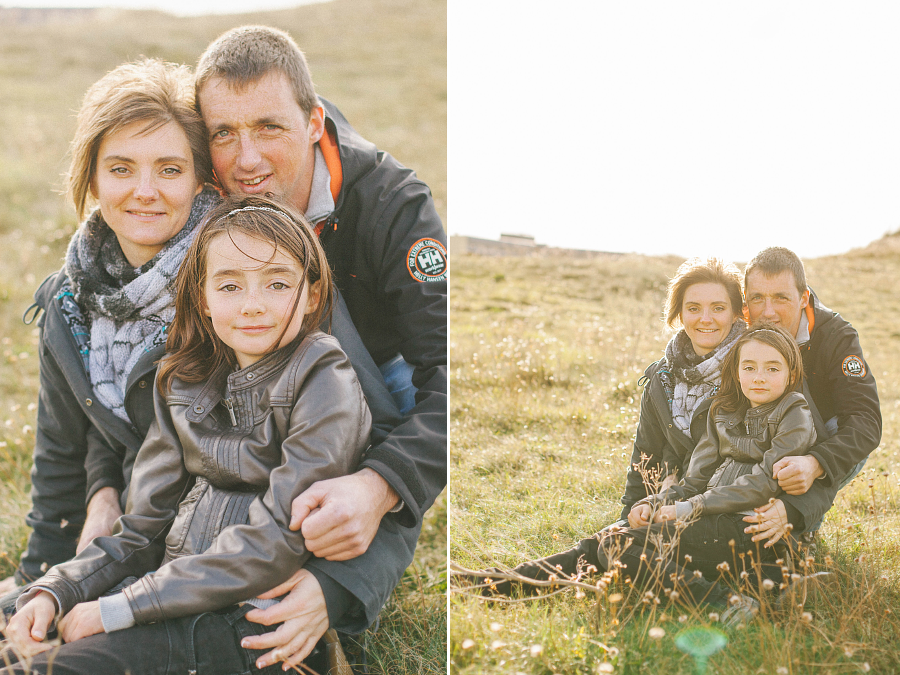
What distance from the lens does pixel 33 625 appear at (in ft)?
8.10

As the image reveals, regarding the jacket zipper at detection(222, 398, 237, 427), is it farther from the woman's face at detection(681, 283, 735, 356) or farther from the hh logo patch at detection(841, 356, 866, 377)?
the hh logo patch at detection(841, 356, 866, 377)

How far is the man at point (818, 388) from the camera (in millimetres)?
2805

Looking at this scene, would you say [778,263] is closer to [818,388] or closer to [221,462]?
[818,388]

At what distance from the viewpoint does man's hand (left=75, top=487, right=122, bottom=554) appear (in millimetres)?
3059

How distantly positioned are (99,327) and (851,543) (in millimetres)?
3573

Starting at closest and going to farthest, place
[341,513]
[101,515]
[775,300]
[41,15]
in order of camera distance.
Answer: [341,513] < [775,300] < [101,515] < [41,15]

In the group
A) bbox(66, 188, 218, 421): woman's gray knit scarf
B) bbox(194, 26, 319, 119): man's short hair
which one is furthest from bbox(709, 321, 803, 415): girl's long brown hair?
bbox(66, 188, 218, 421): woman's gray knit scarf

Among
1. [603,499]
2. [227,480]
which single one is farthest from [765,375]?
[227,480]

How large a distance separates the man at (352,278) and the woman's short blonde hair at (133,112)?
8cm

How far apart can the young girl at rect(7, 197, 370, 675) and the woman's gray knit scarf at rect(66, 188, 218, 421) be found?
0.51 ft

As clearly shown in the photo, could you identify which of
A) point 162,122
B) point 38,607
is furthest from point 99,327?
point 38,607

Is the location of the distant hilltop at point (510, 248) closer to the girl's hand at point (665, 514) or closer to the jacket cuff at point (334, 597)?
the girl's hand at point (665, 514)

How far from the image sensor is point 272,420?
268cm

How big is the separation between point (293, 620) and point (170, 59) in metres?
15.0
